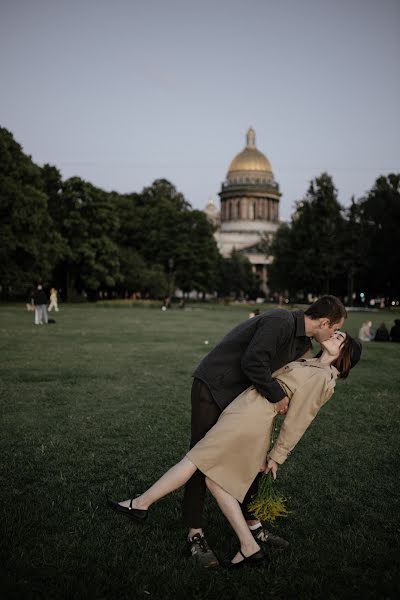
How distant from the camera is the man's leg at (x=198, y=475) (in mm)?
4340

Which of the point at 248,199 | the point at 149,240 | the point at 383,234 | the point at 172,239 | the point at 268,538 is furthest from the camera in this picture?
the point at 248,199

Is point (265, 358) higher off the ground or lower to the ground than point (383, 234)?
lower

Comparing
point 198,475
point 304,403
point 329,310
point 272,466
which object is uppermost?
point 329,310

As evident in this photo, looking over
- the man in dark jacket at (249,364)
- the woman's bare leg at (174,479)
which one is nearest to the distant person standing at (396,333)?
the man in dark jacket at (249,364)

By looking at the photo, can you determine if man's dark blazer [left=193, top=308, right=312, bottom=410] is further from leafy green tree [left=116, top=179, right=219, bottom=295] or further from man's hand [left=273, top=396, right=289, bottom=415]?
leafy green tree [left=116, top=179, right=219, bottom=295]

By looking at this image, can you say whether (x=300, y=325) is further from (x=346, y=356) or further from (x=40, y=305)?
(x=40, y=305)

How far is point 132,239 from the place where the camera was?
2800 inches

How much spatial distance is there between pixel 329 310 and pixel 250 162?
143m

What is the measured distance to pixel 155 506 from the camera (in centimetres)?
532

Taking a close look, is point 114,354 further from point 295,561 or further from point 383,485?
point 295,561

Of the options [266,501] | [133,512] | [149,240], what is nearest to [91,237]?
[149,240]

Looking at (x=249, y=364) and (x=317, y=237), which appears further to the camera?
(x=317, y=237)

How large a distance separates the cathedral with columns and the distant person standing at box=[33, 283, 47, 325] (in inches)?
4360

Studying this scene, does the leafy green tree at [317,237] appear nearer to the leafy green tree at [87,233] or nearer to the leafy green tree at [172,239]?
the leafy green tree at [172,239]
